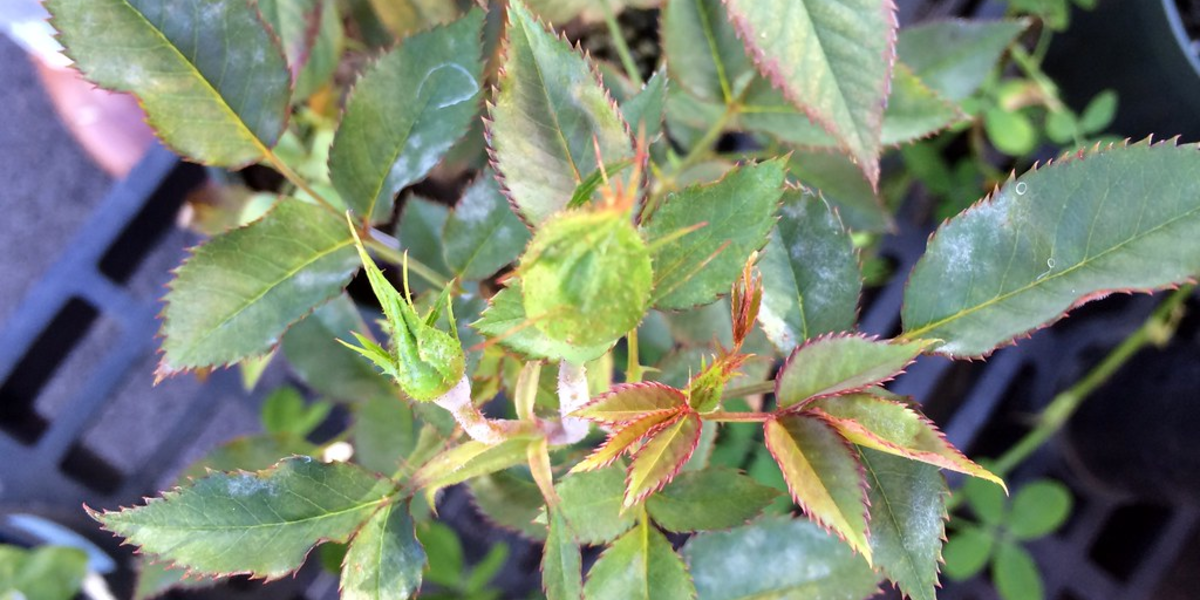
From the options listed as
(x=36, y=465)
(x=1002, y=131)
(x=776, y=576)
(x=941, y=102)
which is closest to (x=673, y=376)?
(x=776, y=576)

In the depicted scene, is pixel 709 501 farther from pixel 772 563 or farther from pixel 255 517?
pixel 255 517

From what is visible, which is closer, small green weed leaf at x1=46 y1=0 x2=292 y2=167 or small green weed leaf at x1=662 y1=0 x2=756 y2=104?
small green weed leaf at x1=46 y1=0 x2=292 y2=167

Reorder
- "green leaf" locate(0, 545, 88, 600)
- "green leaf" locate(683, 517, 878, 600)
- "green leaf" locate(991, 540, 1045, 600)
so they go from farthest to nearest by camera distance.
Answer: "green leaf" locate(991, 540, 1045, 600) < "green leaf" locate(0, 545, 88, 600) < "green leaf" locate(683, 517, 878, 600)

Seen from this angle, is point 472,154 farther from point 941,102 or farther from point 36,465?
point 36,465

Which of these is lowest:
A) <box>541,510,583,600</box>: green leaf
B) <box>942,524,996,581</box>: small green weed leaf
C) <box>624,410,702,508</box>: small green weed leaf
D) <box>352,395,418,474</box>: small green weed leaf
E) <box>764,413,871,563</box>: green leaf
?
<box>942,524,996,581</box>: small green weed leaf

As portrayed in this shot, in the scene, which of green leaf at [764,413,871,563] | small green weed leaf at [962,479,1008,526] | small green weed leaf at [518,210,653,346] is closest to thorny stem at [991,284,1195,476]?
small green weed leaf at [962,479,1008,526]

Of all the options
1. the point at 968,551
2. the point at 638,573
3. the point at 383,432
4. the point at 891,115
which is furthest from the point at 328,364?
the point at 968,551

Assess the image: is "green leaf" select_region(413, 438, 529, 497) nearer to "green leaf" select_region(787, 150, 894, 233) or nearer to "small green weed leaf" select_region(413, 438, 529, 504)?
"small green weed leaf" select_region(413, 438, 529, 504)
